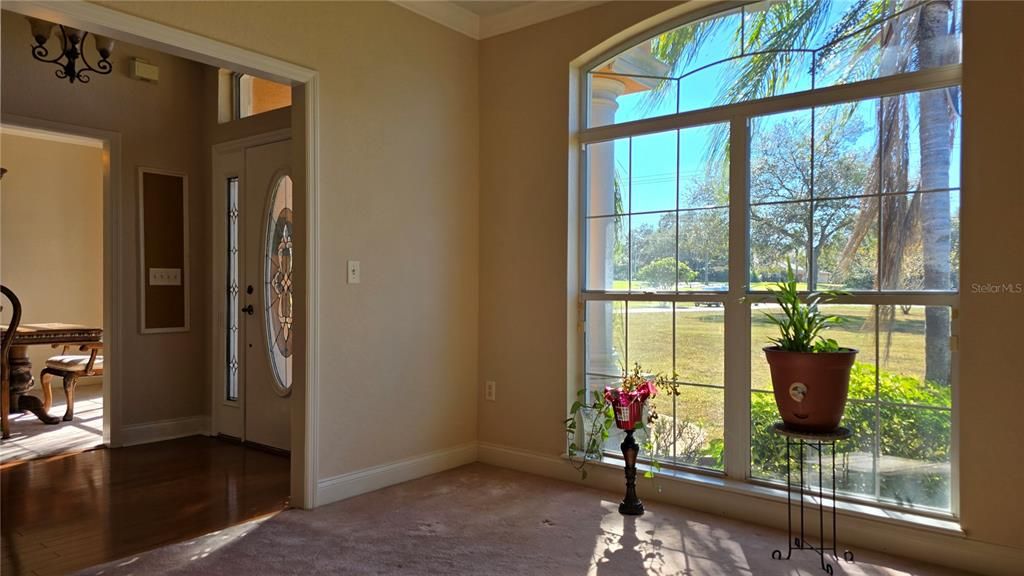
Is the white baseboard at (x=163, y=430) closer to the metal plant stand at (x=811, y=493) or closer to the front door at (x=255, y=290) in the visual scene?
the front door at (x=255, y=290)

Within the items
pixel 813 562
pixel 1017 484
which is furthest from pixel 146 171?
pixel 1017 484

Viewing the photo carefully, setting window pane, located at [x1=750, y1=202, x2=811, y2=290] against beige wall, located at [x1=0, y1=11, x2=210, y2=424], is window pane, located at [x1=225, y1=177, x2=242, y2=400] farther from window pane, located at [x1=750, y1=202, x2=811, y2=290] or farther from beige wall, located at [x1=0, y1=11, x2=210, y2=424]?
window pane, located at [x1=750, y1=202, x2=811, y2=290]

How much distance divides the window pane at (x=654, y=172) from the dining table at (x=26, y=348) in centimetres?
414

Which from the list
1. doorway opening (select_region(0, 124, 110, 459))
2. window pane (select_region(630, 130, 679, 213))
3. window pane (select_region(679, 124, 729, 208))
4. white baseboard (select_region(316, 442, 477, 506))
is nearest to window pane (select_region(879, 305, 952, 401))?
window pane (select_region(679, 124, 729, 208))

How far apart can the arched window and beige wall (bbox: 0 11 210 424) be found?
2.96 meters

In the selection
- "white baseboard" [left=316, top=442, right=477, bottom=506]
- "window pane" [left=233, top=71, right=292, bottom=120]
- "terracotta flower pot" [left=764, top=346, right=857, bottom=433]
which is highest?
"window pane" [left=233, top=71, right=292, bottom=120]

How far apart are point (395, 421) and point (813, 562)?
213 centimetres

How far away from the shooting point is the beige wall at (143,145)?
397 centimetres

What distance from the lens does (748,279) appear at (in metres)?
3.05

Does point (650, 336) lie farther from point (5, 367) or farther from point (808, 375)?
point (5, 367)

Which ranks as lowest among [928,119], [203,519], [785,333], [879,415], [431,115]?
[203,519]

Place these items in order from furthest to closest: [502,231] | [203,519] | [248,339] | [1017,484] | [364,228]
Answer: [248,339] < [502,231] < [364,228] < [203,519] < [1017,484]

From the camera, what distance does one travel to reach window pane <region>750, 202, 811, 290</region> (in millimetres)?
2908

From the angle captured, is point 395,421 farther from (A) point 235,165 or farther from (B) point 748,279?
(A) point 235,165
